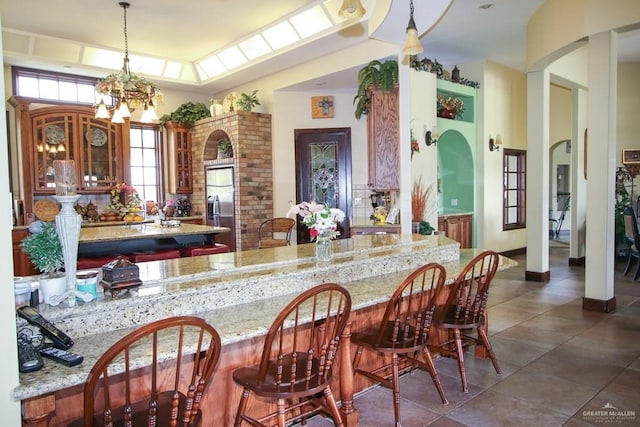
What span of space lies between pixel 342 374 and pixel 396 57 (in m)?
4.17

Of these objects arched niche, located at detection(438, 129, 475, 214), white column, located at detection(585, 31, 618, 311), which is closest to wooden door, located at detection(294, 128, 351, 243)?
arched niche, located at detection(438, 129, 475, 214)

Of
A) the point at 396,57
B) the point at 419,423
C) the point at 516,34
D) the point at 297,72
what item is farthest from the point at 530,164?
the point at 419,423

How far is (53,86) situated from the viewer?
267 inches

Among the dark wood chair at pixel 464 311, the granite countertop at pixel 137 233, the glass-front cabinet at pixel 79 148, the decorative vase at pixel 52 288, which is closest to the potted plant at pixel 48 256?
the decorative vase at pixel 52 288

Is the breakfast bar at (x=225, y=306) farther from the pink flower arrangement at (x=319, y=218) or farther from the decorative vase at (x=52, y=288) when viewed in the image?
the pink flower arrangement at (x=319, y=218)

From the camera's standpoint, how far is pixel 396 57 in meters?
5.43

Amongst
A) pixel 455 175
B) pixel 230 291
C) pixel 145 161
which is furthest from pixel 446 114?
pixel 230 291

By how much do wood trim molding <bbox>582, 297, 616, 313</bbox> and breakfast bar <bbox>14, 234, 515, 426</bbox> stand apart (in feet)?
6.73

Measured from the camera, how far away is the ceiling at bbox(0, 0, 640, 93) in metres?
5.18

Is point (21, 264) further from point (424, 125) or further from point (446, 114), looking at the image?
point (446, 114)

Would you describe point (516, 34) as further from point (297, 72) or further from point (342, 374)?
point (342, 374)

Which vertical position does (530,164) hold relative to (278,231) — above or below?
above

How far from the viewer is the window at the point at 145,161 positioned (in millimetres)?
7648

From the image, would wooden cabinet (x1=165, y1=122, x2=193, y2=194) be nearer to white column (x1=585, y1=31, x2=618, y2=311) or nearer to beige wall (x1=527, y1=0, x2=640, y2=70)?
beige wall (x1=527, y1=0, x2=640, y2=70)
